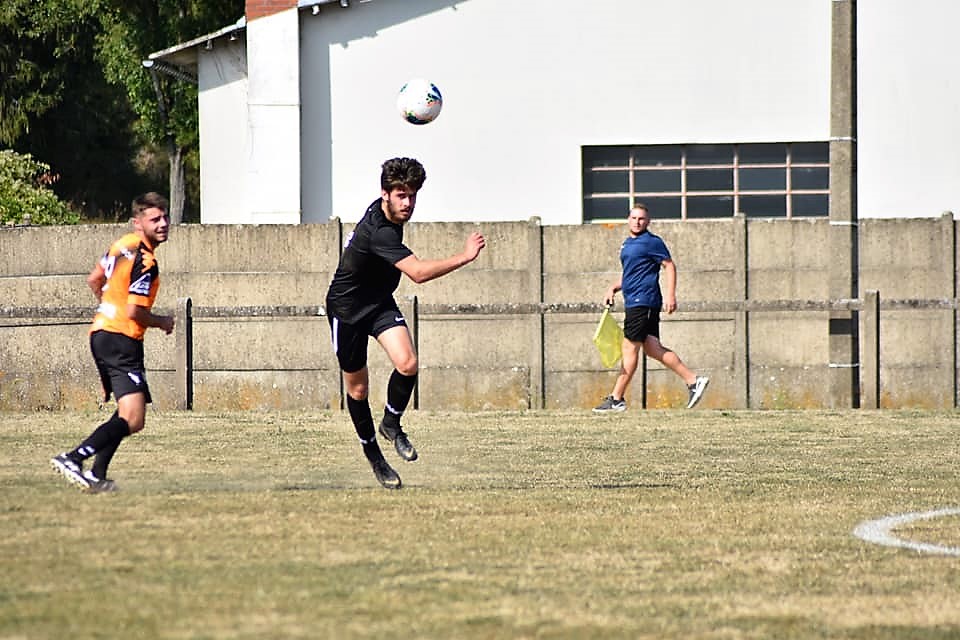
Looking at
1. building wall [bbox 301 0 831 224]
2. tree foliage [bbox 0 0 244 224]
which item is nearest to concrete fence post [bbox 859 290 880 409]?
building wall [bbox 301 0 831 224]

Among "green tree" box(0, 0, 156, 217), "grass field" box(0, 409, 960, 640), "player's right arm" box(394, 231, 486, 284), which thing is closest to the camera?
"grass field" box(0, 409, 960, 640)

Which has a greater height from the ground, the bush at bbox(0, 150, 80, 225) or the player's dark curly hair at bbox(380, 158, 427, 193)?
the bush at bbox(0, 150, 80, 225)

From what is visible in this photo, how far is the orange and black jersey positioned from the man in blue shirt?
26.4 feet

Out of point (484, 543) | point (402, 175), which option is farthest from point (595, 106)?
point (484, 543)

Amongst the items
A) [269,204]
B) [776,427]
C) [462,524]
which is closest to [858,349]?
[776,427]

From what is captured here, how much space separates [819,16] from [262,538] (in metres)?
18.4

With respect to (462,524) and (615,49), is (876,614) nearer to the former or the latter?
(462,524)

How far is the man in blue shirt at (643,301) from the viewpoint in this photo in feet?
57.3

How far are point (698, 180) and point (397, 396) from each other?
1502cm

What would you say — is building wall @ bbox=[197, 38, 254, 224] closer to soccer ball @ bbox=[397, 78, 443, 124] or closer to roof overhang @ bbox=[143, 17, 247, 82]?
roof overhang @ bbox=[143, 17, 247, 82]

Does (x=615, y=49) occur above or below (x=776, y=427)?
above

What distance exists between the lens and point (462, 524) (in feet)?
27.6

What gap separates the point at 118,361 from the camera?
32.7ft

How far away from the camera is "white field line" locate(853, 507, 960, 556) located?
7719mm
